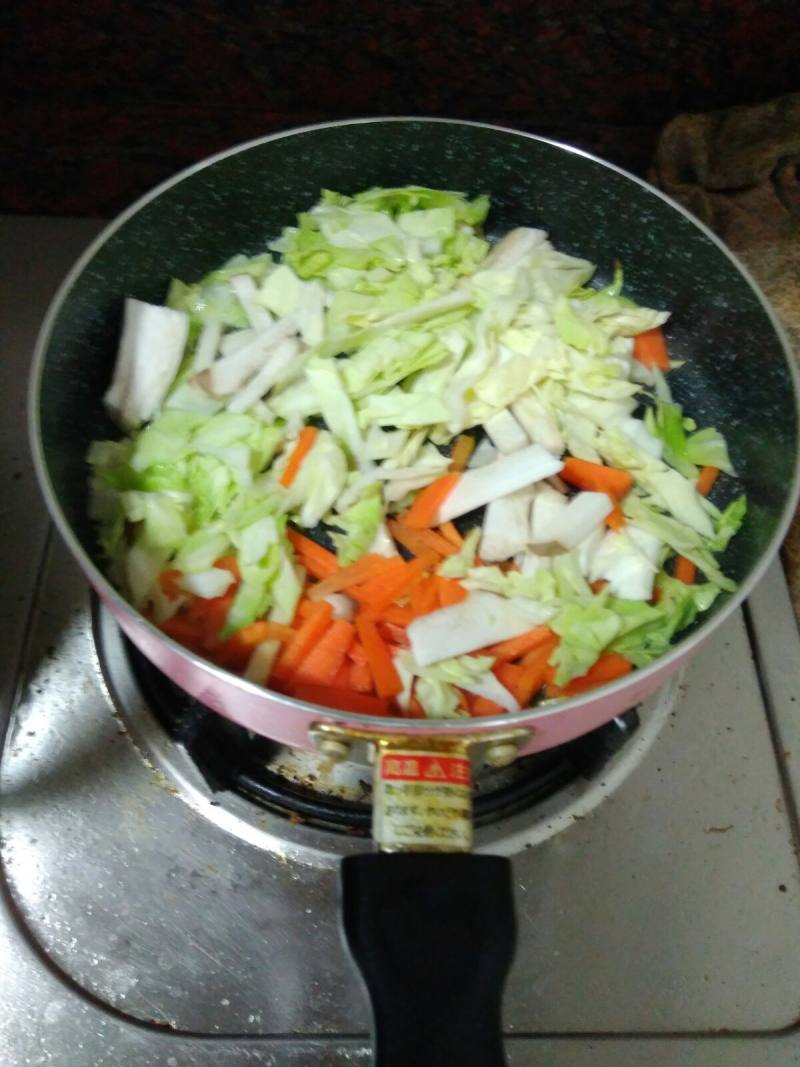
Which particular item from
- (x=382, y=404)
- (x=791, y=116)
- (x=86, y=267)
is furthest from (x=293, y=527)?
(x=791, y=116)

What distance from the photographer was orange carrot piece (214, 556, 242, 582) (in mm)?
1025

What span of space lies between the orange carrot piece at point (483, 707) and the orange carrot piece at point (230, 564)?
0.98 feet

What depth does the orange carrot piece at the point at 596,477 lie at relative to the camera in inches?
44.2

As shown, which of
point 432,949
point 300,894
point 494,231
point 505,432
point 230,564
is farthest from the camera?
point 494,231

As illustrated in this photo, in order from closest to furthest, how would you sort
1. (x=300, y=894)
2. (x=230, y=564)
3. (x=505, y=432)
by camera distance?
(x=300, y=894) → (x=230, y=564) → (x=505, y=432)

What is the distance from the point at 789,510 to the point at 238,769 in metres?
0.62

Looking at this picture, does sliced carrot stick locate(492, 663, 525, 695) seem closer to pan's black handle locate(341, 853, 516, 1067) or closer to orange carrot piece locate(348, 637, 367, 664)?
orange carrot piece locate(348, 637, 367, 664)

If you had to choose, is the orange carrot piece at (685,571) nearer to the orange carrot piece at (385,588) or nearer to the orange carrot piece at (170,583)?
the orange carrot piece at (385,588)

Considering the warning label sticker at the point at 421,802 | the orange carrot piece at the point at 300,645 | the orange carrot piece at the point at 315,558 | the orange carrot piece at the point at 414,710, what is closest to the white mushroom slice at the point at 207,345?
the orange carrot piece at the point at 315,558

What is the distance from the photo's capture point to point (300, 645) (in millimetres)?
962

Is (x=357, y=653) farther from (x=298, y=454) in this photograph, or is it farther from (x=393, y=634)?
(x=298, y=454)

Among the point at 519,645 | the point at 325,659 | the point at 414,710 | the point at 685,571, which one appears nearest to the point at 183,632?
the point at 325,659

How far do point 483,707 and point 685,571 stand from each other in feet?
1.07

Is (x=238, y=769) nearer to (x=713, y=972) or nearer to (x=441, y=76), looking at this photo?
(x=713, y=972)
